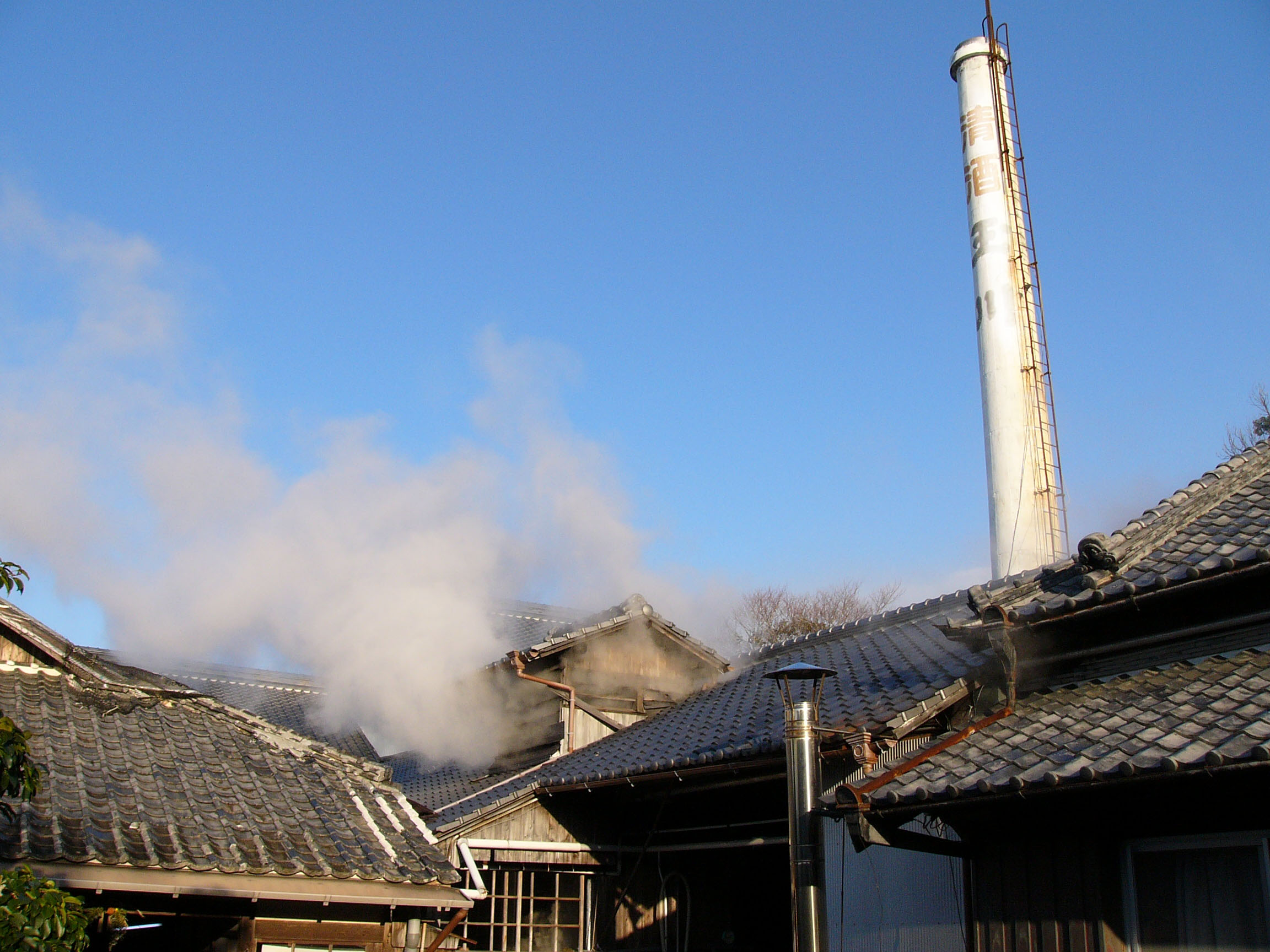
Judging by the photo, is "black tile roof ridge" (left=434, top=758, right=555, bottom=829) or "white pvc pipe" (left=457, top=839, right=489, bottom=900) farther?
"black tile roof ridge" (left=434, top=758, right=555, bottom=829)

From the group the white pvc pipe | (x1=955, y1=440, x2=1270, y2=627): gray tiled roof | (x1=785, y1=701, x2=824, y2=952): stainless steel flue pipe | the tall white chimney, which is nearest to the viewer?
(x1=955, y1=440, x2=1270, y2=627): gray tiled roof

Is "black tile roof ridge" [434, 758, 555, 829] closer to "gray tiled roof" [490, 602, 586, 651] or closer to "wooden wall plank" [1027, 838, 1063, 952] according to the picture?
"gray tiled roof" [490, 602, 586, 651]

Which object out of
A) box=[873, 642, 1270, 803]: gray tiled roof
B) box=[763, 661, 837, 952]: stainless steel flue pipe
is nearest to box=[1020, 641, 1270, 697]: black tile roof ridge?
box=[873, 642, 1270, 803]: gray tiled roof

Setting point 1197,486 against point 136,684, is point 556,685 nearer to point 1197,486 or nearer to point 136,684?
point 136,684

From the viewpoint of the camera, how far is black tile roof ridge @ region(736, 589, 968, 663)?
48.4 feet

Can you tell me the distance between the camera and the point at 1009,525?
18.8 metres

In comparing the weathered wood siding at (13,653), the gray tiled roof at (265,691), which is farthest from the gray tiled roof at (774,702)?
the gray tiled roof at (265,691)

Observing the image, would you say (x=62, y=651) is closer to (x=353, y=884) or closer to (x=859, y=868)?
(x=353, y=884)

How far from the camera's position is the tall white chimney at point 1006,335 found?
18.7 meters

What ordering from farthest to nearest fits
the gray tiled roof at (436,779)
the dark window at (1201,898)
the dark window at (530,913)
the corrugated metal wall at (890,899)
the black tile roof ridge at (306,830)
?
the gray tiled roof at (436,779) → the dark window at (530,913) → the corrugated metal wall at (890,899) → the black tile roof ridge at (306,830) → the dark window at (1201,898)

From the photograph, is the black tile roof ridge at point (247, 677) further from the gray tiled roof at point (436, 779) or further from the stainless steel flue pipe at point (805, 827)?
the stainless steel flue pipe at point (805, 827)

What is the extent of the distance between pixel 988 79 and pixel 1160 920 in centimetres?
1886

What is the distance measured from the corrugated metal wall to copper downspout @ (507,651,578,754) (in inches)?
252

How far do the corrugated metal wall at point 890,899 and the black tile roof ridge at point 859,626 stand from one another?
17.5ft
